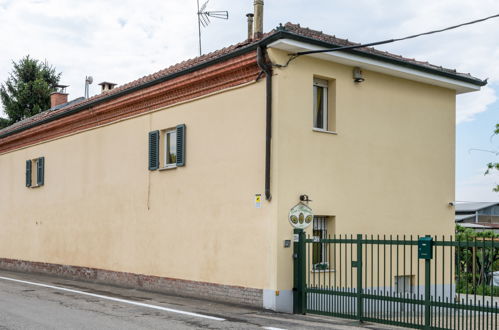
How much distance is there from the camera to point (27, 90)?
46.8 metres

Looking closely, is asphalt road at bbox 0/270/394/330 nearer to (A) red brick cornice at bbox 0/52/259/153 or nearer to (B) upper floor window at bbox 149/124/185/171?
(B) upper floor window at bbox 149/124/185/171

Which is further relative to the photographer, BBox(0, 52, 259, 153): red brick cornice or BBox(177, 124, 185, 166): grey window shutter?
BBox(177, 124, 185, 166): grey window shutter

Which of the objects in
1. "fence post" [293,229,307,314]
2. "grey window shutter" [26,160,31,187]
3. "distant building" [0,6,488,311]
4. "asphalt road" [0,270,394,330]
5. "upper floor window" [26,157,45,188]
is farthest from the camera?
"grey window shutter" [26,160,31,187]

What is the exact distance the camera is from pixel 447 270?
54.0 ft

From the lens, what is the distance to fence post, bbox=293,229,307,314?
12.9 metres

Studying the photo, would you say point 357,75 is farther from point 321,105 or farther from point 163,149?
point 163,149

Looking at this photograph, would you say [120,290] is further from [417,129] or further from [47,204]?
[417,129]

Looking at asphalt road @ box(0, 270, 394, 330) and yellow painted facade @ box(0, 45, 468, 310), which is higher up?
yellow painted facade @ box(0, 45, 468, 310)

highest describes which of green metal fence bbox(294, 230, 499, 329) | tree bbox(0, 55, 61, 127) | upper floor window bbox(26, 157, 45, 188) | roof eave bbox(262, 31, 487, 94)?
tree bbox(0, 55, 61, 127)

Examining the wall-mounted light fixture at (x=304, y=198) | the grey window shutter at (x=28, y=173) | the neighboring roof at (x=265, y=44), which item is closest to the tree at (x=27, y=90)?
the grey window shutter at (x=28, y=173)

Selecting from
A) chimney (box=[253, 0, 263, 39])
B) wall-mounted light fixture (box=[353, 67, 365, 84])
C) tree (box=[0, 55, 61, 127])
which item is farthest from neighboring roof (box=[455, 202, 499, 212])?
chimney (box=[253, 0, 263, 39])

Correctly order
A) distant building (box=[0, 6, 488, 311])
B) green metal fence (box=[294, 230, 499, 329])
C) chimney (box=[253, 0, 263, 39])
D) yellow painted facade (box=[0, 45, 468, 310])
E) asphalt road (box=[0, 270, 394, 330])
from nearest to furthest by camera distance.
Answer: green metal fence (box=[294, 230, 499, 329]), asphalt road (box=[0, 270, 394, 330]), distant building (box=[0, 6, 488, 311]), yellow painted facade (box=[0, 45, 468, 310]), chimney (box=[253, 0, 263, 39])

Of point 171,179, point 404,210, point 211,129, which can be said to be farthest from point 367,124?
point 171,179

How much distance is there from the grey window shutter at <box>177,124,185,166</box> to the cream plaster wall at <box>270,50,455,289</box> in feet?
11.2
